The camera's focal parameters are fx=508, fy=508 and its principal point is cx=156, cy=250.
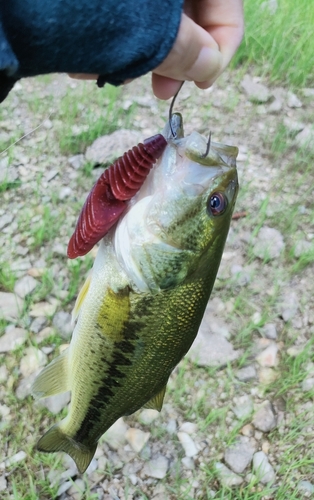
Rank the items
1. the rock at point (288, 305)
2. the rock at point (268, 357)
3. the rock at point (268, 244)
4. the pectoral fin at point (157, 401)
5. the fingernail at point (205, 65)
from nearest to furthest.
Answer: the fingernail at point (205, 65) → the pectoral fin at point (157, 401) → the rock at point (268, 357) → the rock at point (288, 305) → the rock at point (268, 244)

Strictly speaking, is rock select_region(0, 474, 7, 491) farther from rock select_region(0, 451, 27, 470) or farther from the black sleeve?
the black sleeve

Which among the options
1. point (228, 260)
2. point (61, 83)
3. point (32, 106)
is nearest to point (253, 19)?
point (61, 83)

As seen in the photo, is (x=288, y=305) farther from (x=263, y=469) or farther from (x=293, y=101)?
(x=293, y=101)

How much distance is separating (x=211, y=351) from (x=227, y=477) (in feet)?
1.96

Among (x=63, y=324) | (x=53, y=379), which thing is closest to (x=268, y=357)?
(x=63, y=324)

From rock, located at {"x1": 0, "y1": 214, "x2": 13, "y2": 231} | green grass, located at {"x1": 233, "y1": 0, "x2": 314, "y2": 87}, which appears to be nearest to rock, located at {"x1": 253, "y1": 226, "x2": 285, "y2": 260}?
rock, located at {"x1": 0, "y1": 214, "x2": 13, "y2": 231}

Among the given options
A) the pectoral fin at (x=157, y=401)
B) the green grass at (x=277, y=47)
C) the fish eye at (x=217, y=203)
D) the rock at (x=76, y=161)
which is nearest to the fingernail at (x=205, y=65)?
the fish eye at (x=217, y=203)

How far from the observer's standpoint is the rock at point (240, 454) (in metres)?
2.32

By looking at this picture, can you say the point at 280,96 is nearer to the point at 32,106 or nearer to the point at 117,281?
the point at 32,106

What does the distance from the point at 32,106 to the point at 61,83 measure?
34cm

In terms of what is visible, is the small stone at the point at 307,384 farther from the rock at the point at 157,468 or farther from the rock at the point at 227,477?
the rock at the point at 157,468

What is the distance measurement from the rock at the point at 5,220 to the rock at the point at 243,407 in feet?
5.06

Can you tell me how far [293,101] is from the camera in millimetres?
3916

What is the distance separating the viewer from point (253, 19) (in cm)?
397
